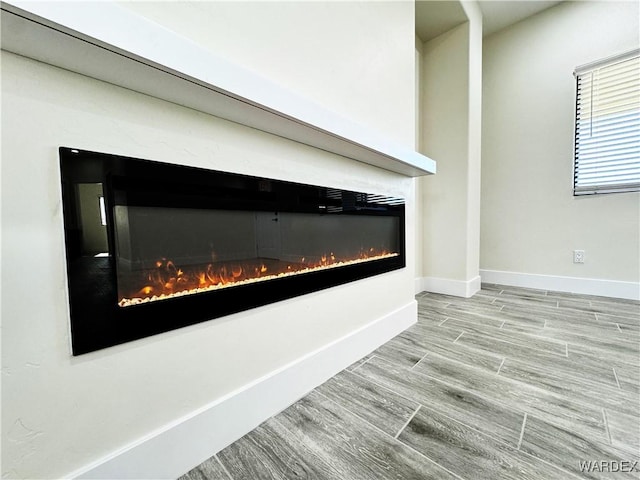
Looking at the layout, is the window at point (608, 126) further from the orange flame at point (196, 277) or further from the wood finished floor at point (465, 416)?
the orange flame at point (196, 277)

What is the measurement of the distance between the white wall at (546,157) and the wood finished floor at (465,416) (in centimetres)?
125

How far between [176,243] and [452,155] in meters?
2.70

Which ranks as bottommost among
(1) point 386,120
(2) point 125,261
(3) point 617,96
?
(2) point 125,261

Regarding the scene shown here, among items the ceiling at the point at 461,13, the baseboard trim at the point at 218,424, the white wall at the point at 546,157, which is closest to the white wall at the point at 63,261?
the baseboard trim at the point at 218,424

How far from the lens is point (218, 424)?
84 centimetres

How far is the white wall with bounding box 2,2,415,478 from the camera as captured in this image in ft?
1.81

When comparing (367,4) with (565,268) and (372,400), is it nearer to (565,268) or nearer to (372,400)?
(372,400)

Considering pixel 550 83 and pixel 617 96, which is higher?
pixel 550 83

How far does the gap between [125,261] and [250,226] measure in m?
0.41

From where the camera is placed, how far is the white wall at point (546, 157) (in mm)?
2422

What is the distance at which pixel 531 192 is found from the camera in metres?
2.86

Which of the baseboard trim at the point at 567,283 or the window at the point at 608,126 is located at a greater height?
the window at the point at 608,126

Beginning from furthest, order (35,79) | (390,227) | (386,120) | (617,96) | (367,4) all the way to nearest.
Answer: (617,96)
(390,227)
(386,120)
(367,4)
(35,79)

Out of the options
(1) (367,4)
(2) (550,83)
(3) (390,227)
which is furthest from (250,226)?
(2) (550,83)
